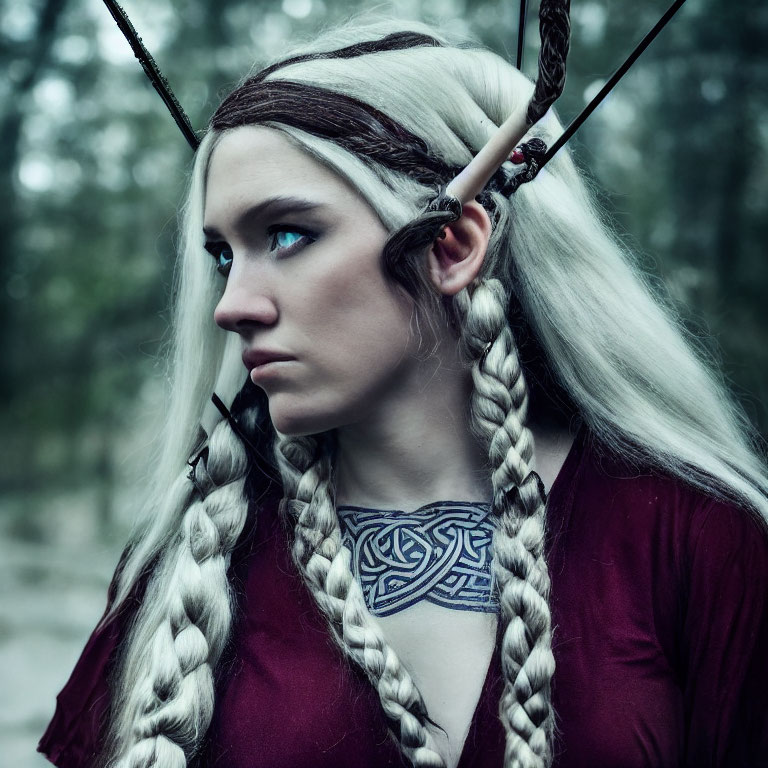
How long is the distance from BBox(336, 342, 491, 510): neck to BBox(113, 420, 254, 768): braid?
198 millimetres

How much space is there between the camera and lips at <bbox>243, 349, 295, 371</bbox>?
1037 mm

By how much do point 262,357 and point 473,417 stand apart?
11.1 inches

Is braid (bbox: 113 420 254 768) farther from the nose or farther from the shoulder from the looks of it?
the shoulder

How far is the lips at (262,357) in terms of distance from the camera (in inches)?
40.8

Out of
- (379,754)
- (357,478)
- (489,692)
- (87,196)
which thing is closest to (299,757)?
(379,754)

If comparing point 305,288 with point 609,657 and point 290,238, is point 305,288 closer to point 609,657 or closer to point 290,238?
point 290,238

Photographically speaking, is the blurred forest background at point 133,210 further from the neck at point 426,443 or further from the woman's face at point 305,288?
the neck at point 426,443

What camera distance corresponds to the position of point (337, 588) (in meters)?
1.06

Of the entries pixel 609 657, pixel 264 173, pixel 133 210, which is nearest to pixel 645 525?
pixel 609 657

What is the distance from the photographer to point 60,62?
121 inches

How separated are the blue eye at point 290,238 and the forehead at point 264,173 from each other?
0.14 ft

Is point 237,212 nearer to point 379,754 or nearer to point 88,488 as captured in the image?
point 379,754

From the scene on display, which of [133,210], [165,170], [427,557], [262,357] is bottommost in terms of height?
[427,557]

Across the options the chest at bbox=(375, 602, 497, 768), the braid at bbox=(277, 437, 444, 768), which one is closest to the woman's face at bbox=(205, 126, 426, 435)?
the braid at bbox=(277, 437, 444, 768)
